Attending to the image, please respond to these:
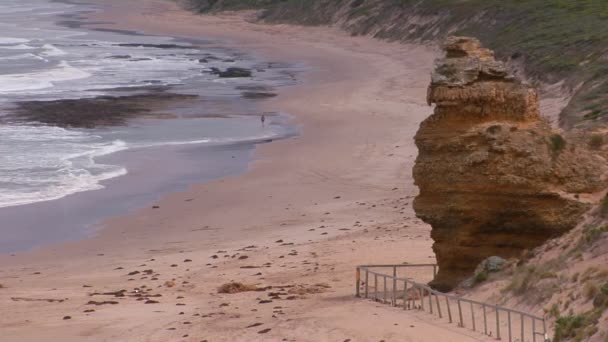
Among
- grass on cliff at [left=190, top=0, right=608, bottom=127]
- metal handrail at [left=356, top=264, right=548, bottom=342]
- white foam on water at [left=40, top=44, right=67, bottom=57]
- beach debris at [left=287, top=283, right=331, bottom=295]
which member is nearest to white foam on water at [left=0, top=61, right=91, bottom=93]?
white foam on water at [left=40, top=44, right=67, bottom=57]

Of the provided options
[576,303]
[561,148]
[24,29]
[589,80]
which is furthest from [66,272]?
[24,29]

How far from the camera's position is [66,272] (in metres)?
23.0

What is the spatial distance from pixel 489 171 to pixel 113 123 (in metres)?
29.5

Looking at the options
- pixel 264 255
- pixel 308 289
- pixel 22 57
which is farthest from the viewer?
pixel 22 57

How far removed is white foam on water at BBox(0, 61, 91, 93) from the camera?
5581 cm

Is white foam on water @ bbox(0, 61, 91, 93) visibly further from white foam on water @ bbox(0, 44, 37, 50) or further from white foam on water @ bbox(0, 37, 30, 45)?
white foam on water @ bbox(0, 37, 30, 45)

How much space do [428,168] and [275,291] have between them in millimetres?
3675

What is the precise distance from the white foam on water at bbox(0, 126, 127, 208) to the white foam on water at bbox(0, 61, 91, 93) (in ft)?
45.5

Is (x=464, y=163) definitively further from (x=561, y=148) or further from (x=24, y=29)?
(x=24, y=29)

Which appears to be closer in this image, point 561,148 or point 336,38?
point 561,148

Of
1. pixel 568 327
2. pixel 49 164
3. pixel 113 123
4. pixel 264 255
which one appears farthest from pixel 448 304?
pixel 113 123

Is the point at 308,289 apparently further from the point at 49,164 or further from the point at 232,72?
the point at 232,72

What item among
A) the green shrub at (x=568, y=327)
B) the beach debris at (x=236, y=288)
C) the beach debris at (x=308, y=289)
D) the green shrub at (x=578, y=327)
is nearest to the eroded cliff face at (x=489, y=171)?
the beach debris at (x=308, y=289)

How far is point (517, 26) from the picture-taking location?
202 ft
